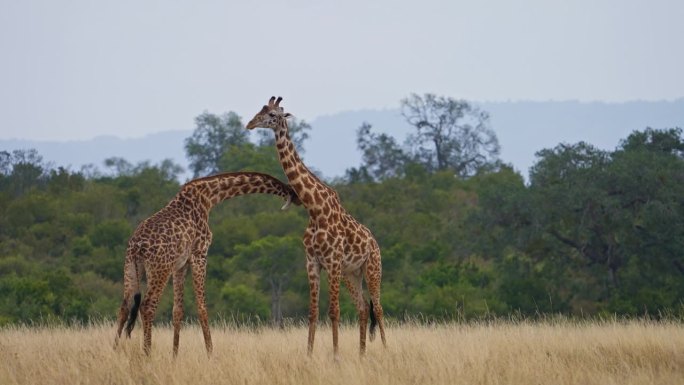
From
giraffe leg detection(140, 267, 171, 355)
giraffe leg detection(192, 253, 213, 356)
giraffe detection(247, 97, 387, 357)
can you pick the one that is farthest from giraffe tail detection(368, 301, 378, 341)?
giraffe leg detection(140, 267, 171, 355)

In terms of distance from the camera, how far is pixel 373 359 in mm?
10922

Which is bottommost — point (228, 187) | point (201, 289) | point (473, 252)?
point (473, 252)

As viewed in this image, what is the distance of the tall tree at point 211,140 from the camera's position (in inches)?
2463

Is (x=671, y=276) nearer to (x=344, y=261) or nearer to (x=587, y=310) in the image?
(x=587, y=310)

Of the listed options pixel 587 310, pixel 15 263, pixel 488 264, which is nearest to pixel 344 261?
pixel 587 310

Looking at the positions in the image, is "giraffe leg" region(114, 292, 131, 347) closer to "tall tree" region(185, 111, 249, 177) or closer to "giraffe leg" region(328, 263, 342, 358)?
"giraffe leg" region(328, 263, 342, 358)

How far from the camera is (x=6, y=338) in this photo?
12.7m

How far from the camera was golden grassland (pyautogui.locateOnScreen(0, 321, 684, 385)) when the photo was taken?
9633 mm

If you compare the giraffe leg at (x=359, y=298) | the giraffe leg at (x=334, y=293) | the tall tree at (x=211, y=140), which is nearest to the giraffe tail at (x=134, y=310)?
the giraffe leg at (x=334, y=293)

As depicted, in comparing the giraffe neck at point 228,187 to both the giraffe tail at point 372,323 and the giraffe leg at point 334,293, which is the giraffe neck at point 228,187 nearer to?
the giraffe leg at point 334,293

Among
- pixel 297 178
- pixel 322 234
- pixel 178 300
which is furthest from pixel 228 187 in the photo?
pixel 178 300

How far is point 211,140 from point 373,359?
5420cm

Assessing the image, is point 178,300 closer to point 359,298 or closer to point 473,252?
point 359,298

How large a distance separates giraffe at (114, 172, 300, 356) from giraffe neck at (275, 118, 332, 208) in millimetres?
177
